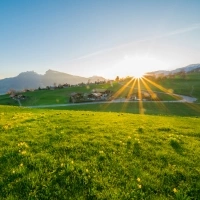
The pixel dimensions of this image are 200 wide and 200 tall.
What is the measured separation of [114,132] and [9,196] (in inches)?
377

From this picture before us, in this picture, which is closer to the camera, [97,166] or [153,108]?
[97,166]

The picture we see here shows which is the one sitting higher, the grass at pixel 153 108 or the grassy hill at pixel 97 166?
the grassy hill at pixel 97 166

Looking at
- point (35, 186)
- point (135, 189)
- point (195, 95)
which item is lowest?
point (195, 95)

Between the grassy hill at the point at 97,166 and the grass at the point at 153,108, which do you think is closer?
the grassy hill at the point at 97,166

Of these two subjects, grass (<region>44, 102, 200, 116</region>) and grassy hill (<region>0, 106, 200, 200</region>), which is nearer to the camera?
grassy hill (<region>0, 106, 200, 200</region>)

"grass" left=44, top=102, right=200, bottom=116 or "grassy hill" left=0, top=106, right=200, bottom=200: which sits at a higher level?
"grassy hill" left=0, top=106, right=200, bottom=200

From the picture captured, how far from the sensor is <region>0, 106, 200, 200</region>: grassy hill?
7.98 metres

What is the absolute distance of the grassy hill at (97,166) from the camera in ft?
26.2

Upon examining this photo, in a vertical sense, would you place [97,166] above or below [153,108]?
above

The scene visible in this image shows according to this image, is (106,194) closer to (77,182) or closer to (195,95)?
(77,182)

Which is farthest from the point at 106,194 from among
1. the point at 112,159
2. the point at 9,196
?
the point at 9,196

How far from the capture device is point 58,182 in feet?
27.7

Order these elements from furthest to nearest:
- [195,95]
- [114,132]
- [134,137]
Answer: [195,95] < [114,132] < [134,137]

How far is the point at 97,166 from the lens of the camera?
32.4 feet
